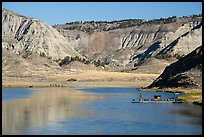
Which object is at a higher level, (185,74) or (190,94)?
(185,74)

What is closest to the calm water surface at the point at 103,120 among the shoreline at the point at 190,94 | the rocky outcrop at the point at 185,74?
the shoreline at the point at 190,94

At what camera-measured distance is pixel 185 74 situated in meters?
105

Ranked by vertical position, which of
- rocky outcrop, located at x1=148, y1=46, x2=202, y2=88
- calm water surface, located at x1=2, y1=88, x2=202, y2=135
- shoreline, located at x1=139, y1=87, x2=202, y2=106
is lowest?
calm water surface, located at x1=2, y1=88, x2=202, y2=135

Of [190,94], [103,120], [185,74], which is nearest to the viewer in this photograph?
[103,120]

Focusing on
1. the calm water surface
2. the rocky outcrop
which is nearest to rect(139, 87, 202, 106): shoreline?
the rocky outcrop

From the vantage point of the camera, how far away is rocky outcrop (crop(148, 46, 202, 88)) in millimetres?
100812

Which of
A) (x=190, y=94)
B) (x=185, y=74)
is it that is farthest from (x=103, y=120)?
(x=185, y=74)

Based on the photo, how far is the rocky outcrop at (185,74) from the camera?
331ft

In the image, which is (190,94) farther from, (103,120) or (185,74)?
(103,120)

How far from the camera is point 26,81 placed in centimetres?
15938

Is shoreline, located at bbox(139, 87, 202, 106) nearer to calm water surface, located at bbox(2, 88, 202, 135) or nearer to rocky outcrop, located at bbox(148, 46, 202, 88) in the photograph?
rocky outcrop, located at bbox(148, 46, 202, 88)

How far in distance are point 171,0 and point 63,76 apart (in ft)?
469

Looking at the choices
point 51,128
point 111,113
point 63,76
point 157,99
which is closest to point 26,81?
point 63,76

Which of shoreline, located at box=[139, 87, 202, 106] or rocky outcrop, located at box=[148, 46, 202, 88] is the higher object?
rocky outcrop, located at box=[148, 46, 202, 88]
